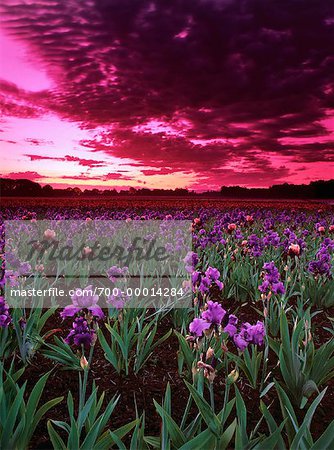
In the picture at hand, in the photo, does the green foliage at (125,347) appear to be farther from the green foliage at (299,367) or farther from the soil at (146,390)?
the green foliage at (299,367)

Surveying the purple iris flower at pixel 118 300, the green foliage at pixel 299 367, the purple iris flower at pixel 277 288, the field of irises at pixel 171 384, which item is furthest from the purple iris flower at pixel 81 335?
the purple iris flower at pixel 277 288

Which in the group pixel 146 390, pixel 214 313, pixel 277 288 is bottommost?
pixel 146 390

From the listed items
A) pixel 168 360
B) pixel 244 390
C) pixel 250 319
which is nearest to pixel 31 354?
pixel 168 360

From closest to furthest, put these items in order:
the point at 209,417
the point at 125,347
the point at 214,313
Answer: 1. the point at 209,417
2. the point at 214,313
3. the point at 125,347

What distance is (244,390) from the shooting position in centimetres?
293

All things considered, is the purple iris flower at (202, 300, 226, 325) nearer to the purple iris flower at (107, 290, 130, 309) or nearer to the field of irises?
the field of irises

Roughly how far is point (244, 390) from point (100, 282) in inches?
122

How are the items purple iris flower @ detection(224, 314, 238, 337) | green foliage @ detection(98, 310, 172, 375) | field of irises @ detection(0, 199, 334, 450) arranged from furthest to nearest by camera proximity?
green foliage @ detection(98, 310, 172, 375) → purple iris flower @ detection(224, 314, 238, 337) → field of irises @ detection(0, 199, 334, 450)

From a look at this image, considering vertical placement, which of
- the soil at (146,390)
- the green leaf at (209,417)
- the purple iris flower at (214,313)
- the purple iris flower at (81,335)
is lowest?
the soil at (146,390)

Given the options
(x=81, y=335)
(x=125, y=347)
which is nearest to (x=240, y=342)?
(x=81, y=335)

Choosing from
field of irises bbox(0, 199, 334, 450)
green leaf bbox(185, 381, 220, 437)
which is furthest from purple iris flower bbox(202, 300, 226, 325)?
green leaf bbox(185, 381, 220, 437)

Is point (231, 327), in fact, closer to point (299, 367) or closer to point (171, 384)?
point (299, 367)

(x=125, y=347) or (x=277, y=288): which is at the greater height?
(x=277, y=288)

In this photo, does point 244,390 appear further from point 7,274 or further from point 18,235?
point 18,235
